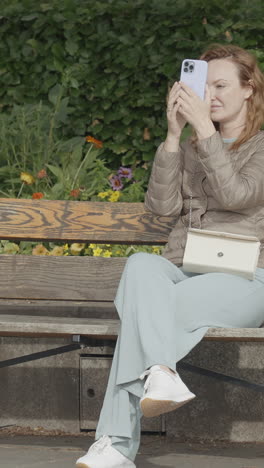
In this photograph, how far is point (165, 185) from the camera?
4.32m

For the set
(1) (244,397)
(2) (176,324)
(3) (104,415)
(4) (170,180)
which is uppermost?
(4) (170,180)

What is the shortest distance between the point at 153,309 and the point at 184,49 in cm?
290

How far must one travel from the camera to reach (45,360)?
4809mm

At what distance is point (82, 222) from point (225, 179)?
1.09 meters

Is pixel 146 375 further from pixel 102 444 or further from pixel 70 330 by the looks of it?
pixel 70 330

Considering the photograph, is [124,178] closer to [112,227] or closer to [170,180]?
[112,227]

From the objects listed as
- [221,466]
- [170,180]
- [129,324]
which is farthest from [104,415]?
[170,180]

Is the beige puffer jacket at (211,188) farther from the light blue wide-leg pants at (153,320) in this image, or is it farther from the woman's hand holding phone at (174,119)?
the light blue wide-leg pants at (153,320)

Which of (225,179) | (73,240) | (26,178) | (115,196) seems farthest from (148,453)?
(26,178)

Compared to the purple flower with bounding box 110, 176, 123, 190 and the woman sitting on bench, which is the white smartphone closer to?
the woman sitting on bench

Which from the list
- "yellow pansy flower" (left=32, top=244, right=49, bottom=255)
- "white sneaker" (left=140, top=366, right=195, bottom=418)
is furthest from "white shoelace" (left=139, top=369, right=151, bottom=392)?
"yellow pansy flower" (left=32, top=244, right=49, bottom=255)

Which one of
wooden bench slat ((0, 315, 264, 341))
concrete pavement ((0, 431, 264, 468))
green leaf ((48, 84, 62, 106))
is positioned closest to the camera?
wooden bench slat ((0, 315, 264, 341))

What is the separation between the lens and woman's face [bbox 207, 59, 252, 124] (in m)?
4.37

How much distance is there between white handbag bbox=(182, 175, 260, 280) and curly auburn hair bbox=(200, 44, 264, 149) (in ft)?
1.73
